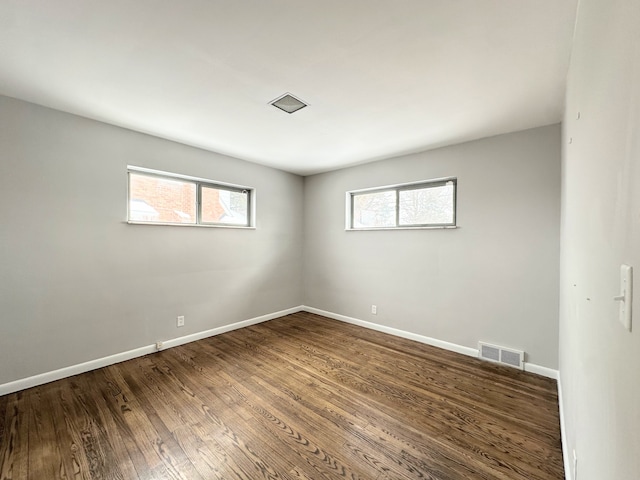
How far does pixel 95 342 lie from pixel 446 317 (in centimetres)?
377

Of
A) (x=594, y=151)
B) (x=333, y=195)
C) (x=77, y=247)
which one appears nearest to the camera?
(x=594, y=151)

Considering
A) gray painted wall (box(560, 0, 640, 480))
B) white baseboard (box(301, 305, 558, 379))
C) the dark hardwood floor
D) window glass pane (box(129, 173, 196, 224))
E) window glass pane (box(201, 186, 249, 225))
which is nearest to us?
gray painted wall (box(560, 0, 640, 480))

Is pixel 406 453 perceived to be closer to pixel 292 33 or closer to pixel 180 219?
pixel 292 33

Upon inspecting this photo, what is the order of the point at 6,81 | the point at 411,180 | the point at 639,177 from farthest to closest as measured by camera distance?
1. the point at 411,180
2. the point at 6,81
3. the point at 639,177

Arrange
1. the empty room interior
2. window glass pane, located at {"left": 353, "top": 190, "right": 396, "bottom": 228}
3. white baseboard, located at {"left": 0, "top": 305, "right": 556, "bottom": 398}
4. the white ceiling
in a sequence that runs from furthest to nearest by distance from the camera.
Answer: window glass pane, located at {"left": 353, "top": 190, "right": 396, "bottom": 228}
white baseboard, located at {"left": 0, "top": 305, "right": 556, "bottom": 398}
the white ceiling
the empty room interior

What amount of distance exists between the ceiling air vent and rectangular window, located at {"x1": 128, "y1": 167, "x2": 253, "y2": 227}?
1.69 m

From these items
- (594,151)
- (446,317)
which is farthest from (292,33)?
(446,317)

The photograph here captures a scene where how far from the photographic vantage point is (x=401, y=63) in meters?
1.75

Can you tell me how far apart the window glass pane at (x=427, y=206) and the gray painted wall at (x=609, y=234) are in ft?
7.29

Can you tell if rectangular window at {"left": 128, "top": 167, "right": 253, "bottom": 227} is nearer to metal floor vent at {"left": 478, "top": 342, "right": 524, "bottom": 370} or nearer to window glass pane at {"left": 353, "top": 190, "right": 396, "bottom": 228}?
window glass pane at {"left": 353, "top": 190, "right": 396, "bottom": 228}

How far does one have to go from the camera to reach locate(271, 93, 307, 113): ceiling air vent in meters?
2.19

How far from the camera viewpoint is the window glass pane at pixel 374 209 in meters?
3.80

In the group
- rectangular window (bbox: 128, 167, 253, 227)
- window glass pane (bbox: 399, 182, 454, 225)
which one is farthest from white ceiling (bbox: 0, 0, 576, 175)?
window glass pane (bbox: 399, 182, 454, 225)

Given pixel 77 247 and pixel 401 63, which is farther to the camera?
pixel 77 247
